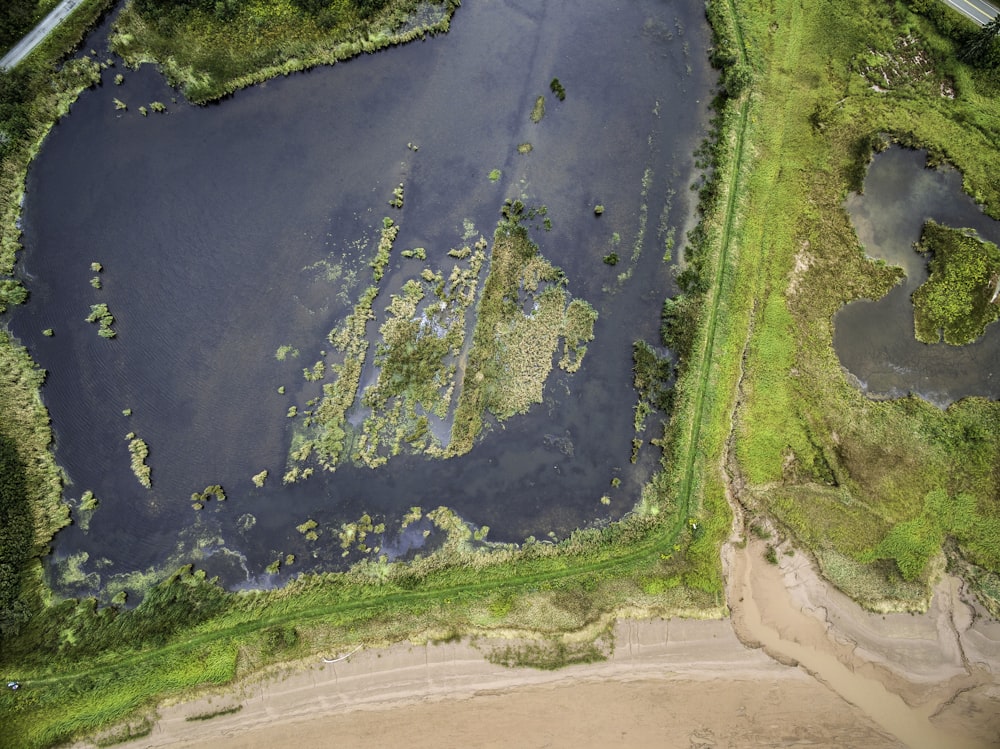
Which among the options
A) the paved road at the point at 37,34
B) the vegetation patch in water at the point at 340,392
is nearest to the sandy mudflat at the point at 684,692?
the vegetation patch in water at the point at 340,392

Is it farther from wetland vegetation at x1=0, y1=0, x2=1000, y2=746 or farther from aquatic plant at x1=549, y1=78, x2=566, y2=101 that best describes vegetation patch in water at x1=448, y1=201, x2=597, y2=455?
aquatic plant at x1=549, y1=78, x2=566, y2=101

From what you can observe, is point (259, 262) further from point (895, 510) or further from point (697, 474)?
point (895, 510)

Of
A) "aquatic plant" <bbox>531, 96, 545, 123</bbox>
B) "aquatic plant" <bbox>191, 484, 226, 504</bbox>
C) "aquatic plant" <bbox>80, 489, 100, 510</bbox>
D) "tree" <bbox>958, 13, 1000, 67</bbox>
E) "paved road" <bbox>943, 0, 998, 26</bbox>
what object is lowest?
"aquatic plant" <bbox>80, 489, 100, 510</bbox>

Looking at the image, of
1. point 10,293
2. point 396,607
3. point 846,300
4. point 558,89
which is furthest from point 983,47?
point 10,293

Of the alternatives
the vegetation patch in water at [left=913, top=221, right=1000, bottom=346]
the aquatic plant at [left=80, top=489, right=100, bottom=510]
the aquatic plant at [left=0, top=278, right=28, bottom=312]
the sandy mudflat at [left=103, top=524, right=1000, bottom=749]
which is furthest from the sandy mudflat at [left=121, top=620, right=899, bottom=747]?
the aquatic plant at [left=0, top=278, right=28, bottom=312]

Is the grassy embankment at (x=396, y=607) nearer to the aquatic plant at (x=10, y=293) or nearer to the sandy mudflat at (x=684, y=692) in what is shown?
the sandy mudflat at (x=684, y=692)

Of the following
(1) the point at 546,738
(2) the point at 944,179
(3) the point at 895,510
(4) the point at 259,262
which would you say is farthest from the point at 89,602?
(2) the point at 944,179
